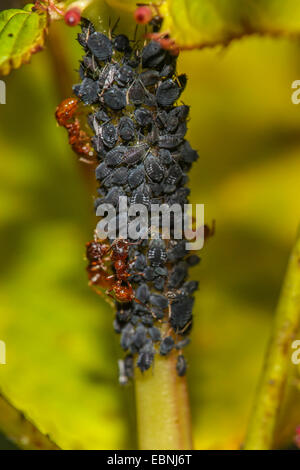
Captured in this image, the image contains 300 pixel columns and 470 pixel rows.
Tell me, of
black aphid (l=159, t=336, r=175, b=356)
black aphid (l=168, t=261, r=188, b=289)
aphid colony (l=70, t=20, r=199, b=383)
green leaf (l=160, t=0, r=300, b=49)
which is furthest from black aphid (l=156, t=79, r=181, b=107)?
black aphid (l=159, t=336, r=175, b=356)

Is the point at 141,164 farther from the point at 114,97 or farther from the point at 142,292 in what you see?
the point at 142,292

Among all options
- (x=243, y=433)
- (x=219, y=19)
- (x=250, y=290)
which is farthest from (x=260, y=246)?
(x=219, y=19)

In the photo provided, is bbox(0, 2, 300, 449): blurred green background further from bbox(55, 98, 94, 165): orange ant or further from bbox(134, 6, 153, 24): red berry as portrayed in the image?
bbox(134, 6, 153, 24): red berry

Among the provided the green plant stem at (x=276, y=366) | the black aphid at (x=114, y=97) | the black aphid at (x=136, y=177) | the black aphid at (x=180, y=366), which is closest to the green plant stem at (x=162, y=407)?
the black aphid at (x=180, y=366)

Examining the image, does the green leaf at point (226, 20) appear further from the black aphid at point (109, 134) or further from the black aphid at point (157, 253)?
the black aphid at point (157, 253)
